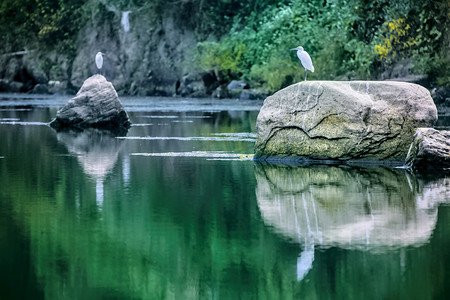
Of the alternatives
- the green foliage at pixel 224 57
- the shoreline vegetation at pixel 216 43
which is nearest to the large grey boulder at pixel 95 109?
the shoreline vegetation at pixel 216 43

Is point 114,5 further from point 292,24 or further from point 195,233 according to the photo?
point 195,233

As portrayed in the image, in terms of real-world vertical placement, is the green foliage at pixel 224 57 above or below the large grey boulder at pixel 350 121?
above

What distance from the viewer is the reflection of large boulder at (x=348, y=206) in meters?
7.25

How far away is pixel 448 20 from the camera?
89.1ft

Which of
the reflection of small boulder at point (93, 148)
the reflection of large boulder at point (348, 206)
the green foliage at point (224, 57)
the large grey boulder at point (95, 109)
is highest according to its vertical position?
the green foliage at point (224, 57)

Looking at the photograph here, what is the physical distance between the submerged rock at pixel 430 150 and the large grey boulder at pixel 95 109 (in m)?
9.64

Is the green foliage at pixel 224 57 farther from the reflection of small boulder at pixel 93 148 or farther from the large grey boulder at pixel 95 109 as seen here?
the reflection of small boulder at pixel 93 148

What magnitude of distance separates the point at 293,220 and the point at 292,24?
29.9m

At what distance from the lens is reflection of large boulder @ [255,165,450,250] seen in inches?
285

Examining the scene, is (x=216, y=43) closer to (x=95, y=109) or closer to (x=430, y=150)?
(x=95, y=109)

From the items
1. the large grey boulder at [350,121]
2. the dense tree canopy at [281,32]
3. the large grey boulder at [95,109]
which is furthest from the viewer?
the dense tree canopy at [281,32]

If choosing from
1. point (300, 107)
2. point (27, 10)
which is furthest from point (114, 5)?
point (300, 107)

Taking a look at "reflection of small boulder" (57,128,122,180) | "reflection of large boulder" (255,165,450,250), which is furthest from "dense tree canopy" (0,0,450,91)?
"reflection of large boulder" (255,165,450,250)

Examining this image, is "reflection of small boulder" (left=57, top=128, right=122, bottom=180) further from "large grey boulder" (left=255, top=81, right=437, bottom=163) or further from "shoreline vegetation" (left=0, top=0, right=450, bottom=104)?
"shoreline vegetation" (left=0, top=0, right=450, bottom=104)
